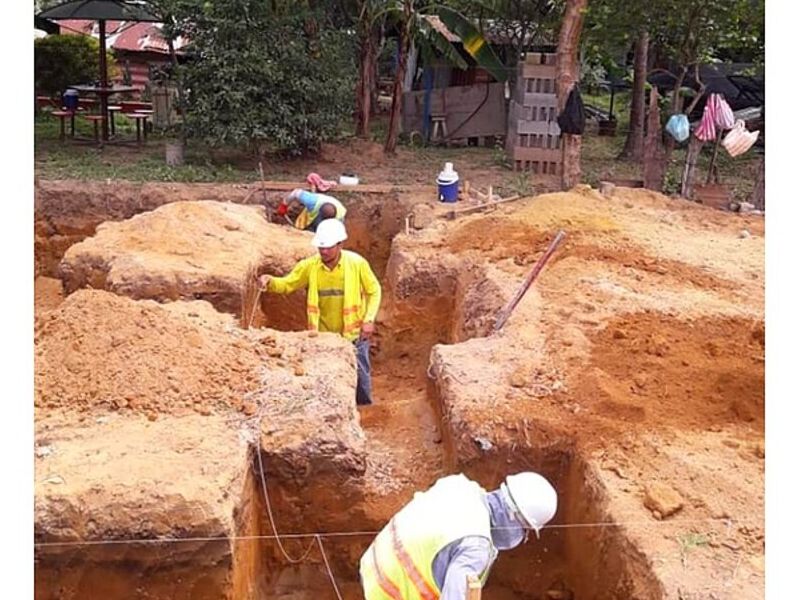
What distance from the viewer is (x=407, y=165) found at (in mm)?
17328

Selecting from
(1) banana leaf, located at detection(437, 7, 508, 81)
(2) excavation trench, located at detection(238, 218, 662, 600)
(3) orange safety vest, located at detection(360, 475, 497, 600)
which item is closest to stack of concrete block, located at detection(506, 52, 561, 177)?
(1) banana leaf, located at detection(437, 7, 508, 81)

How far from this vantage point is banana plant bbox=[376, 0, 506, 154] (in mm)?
17062

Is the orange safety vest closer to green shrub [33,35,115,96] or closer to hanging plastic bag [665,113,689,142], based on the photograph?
hanging plastic bag [665,113,689,142]

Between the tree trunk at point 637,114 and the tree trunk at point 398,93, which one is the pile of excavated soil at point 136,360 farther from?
the tree trunk at point 637,114

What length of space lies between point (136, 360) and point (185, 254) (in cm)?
338

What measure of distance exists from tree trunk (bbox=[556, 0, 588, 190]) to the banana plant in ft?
13.1

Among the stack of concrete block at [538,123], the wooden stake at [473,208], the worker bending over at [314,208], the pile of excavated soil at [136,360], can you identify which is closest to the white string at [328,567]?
the pile of excavated soil at [136,360]

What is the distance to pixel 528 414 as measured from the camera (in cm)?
665

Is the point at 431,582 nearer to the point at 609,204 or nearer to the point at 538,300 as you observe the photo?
the point at 538,300

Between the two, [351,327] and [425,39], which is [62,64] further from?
[351,327]

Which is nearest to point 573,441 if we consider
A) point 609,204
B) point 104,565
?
point 104,565

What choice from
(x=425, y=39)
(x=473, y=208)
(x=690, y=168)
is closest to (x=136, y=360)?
(x=473, y=208)

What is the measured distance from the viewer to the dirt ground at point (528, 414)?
5.45m

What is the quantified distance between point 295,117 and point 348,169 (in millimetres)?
1471
